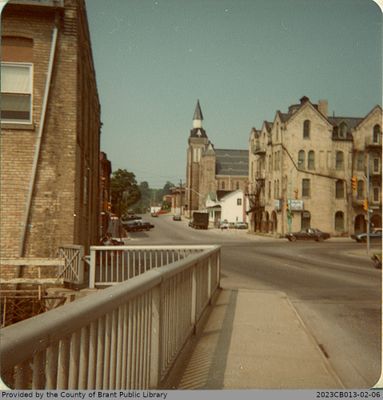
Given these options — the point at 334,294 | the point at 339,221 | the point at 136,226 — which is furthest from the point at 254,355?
the point at 136,226

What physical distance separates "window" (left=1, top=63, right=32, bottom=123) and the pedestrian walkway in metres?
5.56

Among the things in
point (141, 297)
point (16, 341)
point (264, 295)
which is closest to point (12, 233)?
point (264, 295)

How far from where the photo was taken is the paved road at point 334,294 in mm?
6090

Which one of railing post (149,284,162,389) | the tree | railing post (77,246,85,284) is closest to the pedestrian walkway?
railing post (149,284,162,389)

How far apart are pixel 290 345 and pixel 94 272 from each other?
5.48 m

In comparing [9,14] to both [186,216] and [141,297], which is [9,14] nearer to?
[141,297]

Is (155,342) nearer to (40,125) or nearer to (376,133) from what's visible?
(376,133)

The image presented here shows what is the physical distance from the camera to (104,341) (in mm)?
2609

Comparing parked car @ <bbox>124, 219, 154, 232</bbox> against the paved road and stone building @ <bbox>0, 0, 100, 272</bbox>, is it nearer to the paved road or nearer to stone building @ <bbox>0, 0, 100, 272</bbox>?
the paved road

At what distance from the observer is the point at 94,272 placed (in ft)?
35.0

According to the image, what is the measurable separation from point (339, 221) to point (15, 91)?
451 inches

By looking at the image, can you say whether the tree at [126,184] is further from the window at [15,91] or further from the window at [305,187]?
the window at [305,187]

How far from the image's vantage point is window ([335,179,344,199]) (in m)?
13.4

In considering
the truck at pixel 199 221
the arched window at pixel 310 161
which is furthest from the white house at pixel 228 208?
the arched window at pixel 310 161
